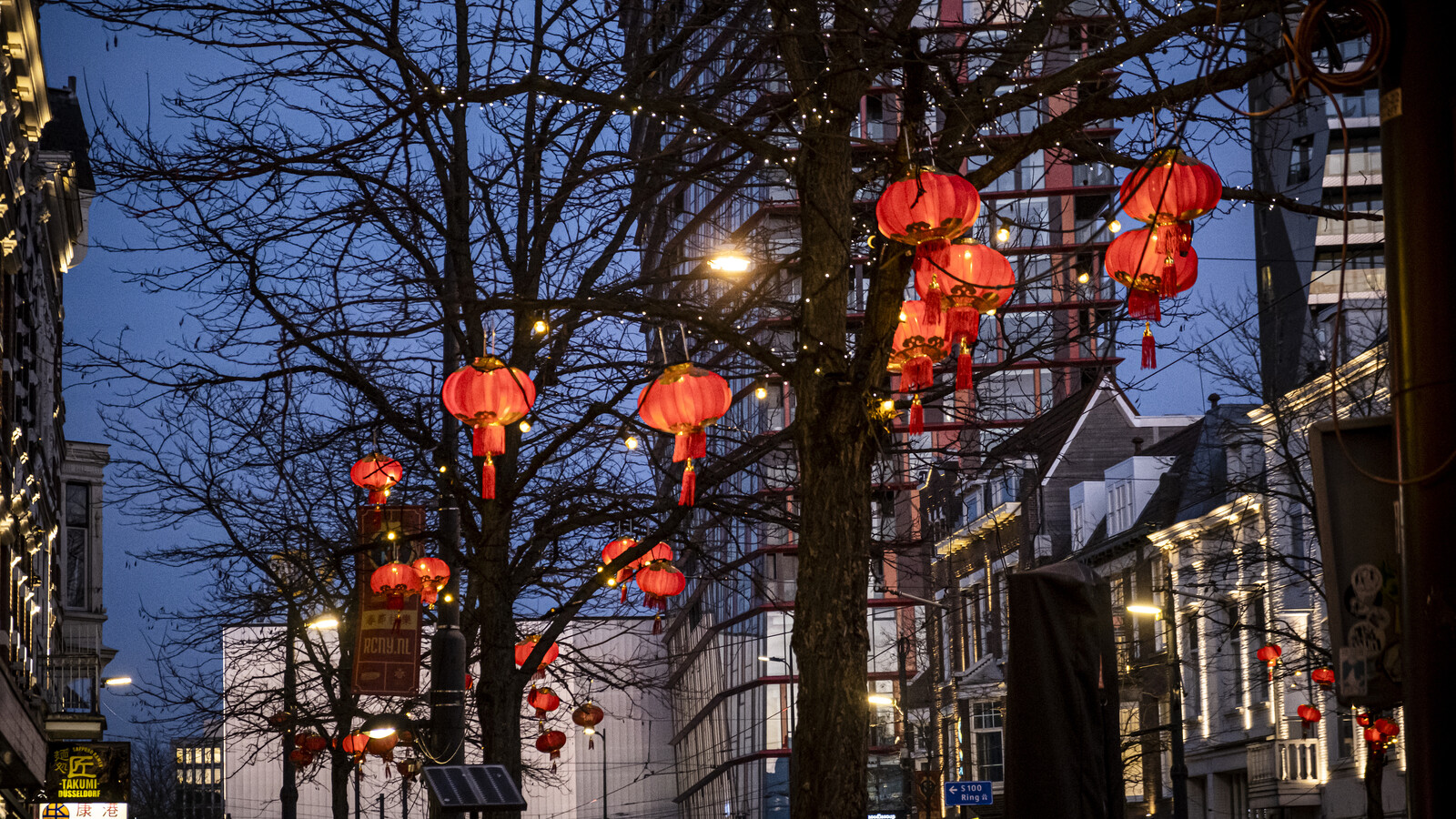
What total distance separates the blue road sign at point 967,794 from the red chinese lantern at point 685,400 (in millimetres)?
22895

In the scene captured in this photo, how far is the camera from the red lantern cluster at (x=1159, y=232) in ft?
27.3

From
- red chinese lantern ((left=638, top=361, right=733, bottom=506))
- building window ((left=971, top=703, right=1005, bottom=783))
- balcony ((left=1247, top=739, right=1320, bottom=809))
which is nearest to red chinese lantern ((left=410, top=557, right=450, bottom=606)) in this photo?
red chinese lantern ((left=638, top=361, right=733, bottom=506))

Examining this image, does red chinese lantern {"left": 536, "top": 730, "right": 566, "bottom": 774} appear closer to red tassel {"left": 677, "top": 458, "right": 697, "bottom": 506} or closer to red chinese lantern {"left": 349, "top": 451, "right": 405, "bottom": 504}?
red chinese lantern {"left": 349, "top": 451, "right": 405, "bottom": 504}

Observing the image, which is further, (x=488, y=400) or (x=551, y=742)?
(x=551, y=742)

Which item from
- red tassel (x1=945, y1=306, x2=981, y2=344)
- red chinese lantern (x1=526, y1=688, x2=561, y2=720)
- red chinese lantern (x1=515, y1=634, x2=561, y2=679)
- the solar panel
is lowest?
the solar panel

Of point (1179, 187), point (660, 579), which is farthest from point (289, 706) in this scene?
point (1179, 187)

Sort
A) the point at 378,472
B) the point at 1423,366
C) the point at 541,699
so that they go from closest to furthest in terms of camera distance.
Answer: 1. the point at 1423,366
2. the point at 378,472
3. the point at 541,699

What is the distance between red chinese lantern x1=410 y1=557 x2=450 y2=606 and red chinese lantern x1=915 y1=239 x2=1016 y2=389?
341 inches

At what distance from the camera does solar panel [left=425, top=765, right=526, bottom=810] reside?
38.5ft

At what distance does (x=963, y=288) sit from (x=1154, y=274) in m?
1.13

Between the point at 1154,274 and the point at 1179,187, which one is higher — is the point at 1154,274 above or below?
below

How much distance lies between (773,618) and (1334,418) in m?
Answer: 60.7

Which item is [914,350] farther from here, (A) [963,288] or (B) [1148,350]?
(B) [1148,350]

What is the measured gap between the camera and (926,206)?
851cm
